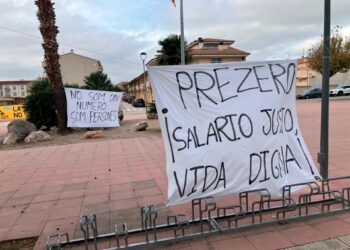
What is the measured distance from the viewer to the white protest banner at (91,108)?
13.1m

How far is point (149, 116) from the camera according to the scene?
1953cm

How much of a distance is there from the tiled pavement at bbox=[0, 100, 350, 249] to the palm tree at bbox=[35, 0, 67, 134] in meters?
4.59

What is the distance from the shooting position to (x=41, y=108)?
15547mm

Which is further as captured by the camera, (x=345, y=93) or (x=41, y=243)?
(x=345, y=93)

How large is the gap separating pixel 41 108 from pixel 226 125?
1399 cm

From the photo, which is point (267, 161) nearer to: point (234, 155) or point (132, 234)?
point (234, 155)

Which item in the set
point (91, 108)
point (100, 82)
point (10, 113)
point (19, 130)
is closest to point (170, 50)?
point (100, 82)

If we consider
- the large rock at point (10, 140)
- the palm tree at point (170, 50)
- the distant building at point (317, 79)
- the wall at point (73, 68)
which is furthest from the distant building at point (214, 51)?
the large rock at point (10, 140)

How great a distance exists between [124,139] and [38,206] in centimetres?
696

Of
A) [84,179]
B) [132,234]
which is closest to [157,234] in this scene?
[132,234]

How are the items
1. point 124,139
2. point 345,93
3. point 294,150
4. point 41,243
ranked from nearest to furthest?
point 41,243, point 294,150, point 124,139, point 345,93

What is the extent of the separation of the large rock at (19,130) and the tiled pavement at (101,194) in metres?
2.84

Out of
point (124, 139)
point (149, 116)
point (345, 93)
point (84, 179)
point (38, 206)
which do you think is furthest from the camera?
point (345, 93)

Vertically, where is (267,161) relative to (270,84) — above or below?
below
